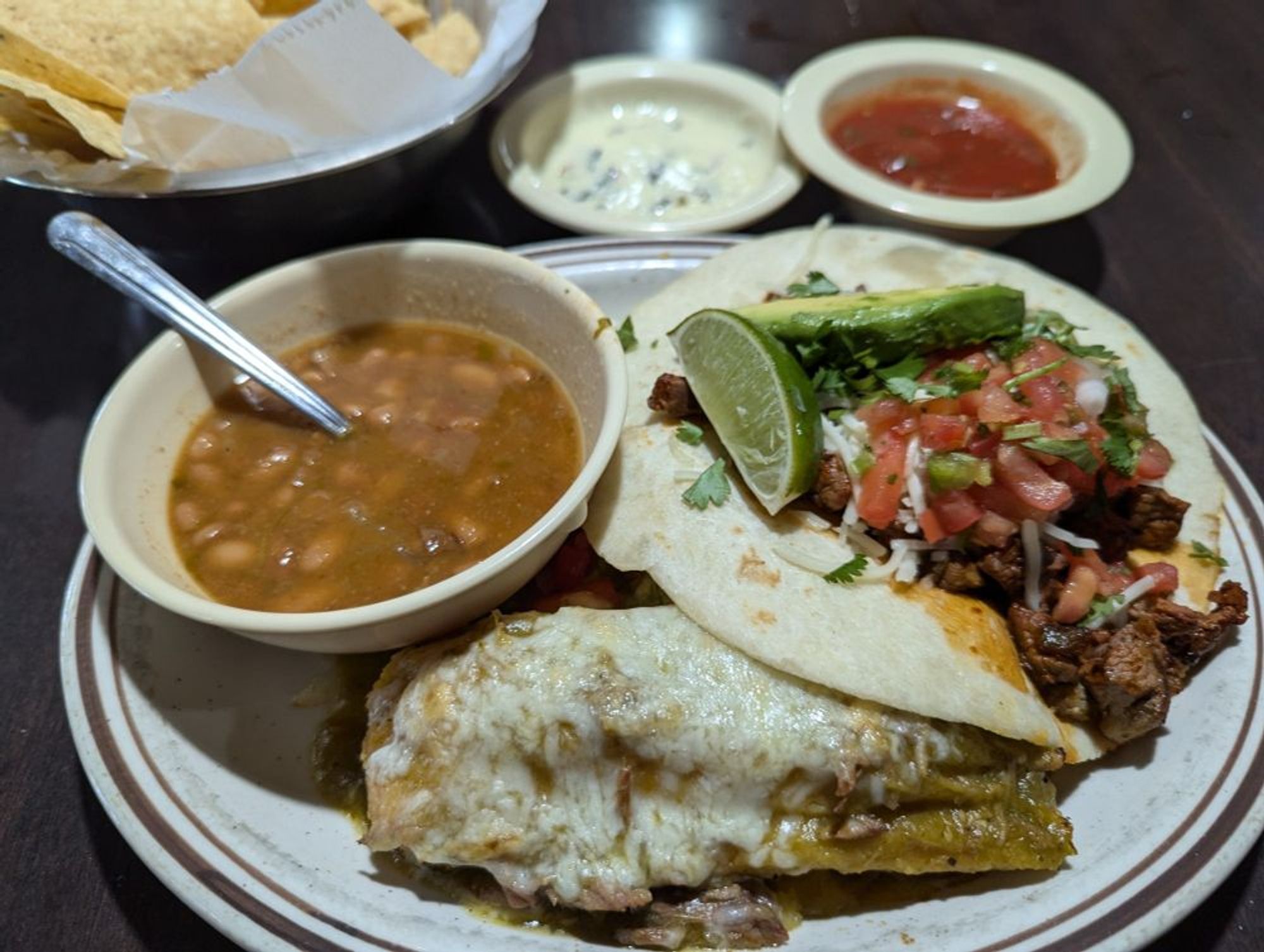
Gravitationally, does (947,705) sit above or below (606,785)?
above

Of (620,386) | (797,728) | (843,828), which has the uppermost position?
(620,386)

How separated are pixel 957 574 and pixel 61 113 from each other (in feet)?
9.33

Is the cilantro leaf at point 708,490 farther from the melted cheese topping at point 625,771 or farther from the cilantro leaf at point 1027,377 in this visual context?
the cilantro leaf at point 1027,377

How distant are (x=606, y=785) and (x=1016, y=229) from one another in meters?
2.72

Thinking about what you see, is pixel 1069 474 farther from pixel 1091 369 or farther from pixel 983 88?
pixel 983 88

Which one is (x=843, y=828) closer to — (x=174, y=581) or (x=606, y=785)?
(x=606, y=785)

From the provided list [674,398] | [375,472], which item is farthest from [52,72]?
[674,398]

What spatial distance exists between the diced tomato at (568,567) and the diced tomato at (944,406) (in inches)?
35.6

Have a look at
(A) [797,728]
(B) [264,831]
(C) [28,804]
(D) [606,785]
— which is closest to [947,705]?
(A) [797,728]

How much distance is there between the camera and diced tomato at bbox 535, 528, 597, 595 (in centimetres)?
241

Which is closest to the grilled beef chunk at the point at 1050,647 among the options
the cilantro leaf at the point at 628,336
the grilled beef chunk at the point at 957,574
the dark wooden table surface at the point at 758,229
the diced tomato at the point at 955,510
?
the grilled beef chunk at the point at 957,574

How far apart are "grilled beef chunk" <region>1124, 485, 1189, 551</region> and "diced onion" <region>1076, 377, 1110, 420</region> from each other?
0.23 m

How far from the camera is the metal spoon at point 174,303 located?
7.69 ft

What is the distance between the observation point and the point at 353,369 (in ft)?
8.45
